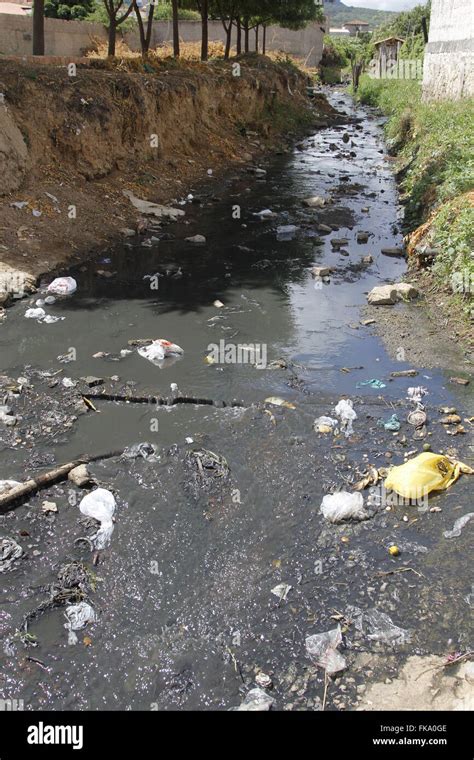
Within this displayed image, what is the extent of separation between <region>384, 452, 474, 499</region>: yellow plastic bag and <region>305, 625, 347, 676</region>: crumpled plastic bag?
1.40 m

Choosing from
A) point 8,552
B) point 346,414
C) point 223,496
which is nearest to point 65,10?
point 346,414

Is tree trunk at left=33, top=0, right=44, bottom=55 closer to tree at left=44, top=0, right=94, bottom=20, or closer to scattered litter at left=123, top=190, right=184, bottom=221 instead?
scattered litter at left=123, top=190, right=184, bottom=221

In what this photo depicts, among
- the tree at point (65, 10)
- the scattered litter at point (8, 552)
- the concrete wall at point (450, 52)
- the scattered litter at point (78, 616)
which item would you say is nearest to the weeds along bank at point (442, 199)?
the concrete wall at point (450, 52)

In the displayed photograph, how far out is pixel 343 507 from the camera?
183 inches

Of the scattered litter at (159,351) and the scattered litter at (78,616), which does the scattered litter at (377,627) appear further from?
the scattered litter at (159,351)

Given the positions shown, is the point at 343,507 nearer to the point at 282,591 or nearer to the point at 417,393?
the point at 282,591

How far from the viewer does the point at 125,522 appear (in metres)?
4.59

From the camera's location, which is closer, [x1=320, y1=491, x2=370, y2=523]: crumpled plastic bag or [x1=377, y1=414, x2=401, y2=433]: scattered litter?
[x1=320, y1=491, x2=370, y2=523]: crumpled plastic bag

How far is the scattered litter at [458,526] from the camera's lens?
4449mm

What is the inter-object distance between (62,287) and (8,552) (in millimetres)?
4908

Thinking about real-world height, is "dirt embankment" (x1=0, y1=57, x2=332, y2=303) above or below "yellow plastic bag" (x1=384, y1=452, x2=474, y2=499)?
above

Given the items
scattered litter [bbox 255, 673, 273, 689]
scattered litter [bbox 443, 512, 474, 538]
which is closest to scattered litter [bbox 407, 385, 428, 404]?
scattered litter [bbox 443, 512, 474, 538]

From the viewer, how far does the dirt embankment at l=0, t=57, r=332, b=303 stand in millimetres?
9812

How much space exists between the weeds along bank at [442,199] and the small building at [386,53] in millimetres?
22322
